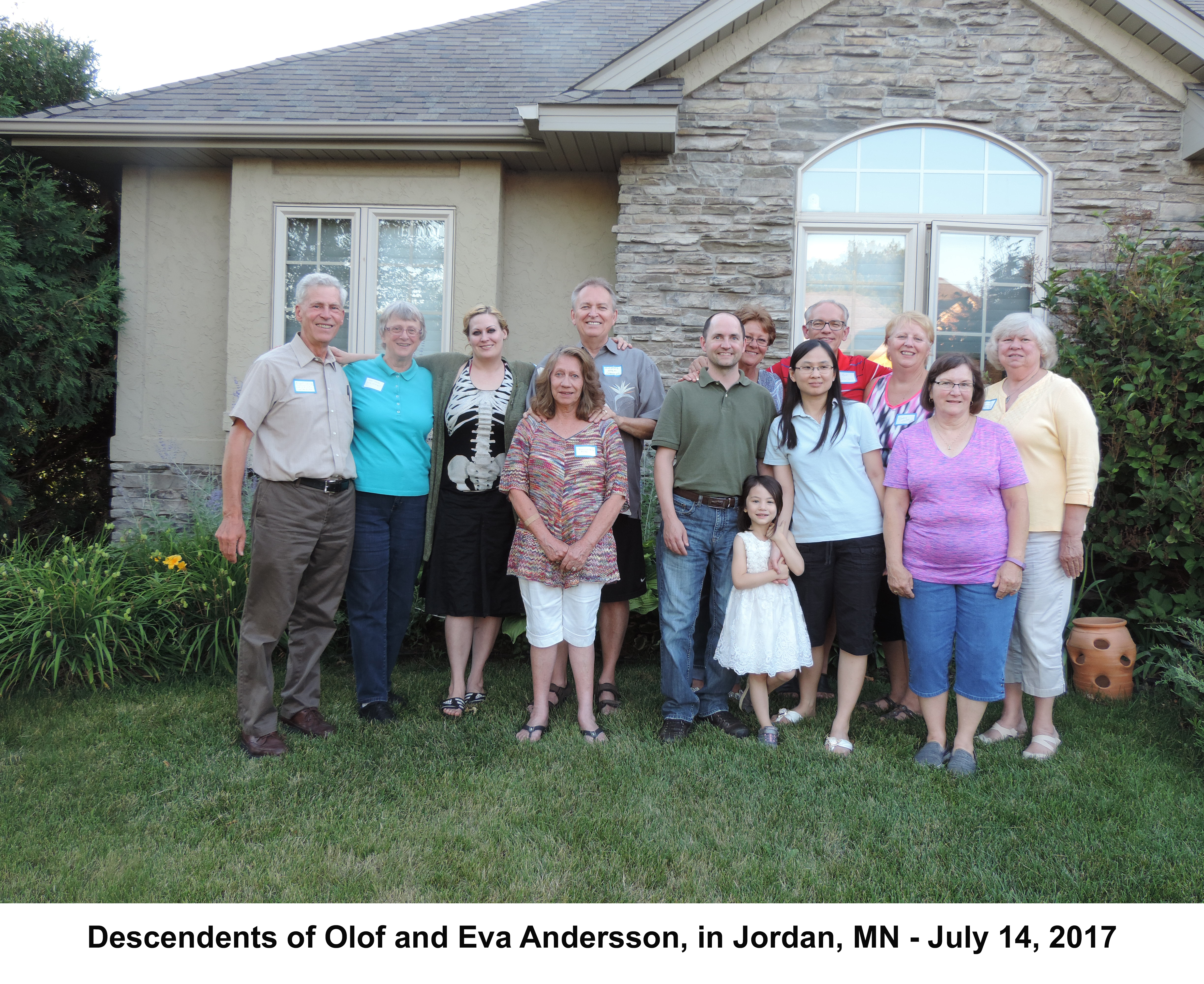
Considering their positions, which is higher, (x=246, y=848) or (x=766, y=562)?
(x=766, y=562)

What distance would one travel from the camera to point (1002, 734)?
12.5 feet

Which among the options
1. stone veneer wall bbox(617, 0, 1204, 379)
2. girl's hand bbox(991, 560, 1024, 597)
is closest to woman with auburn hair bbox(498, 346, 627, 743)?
girl's hand bbox(991, 560, 1024, 597)

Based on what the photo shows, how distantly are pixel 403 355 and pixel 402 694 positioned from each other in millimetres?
1940

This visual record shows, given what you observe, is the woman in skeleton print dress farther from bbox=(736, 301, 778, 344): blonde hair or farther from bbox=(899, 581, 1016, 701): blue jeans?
bbox=(899, 581, 1016, 701): blue jeans

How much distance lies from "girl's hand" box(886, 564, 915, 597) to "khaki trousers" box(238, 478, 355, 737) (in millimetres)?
2544

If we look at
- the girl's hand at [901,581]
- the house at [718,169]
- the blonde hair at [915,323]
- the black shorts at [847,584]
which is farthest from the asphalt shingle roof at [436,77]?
the girl's hand at [901,581]

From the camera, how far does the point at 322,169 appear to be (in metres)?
7.16

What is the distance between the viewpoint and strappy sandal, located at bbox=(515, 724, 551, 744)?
146 inches

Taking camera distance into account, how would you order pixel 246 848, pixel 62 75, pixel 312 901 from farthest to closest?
pixel 62 75
pixel 246 848
pixel 312 901

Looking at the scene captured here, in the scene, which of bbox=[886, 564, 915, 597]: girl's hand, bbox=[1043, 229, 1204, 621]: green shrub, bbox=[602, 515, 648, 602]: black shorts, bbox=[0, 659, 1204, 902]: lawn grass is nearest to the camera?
bbox=[0, 659, 1204, 902]: lawn grass

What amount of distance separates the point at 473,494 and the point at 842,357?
7.10 feet

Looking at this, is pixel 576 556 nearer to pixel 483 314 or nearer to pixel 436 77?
pixel 483 314

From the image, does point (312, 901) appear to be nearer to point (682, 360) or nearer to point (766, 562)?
point (766, 562)

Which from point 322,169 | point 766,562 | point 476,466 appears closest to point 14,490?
point 322,169
